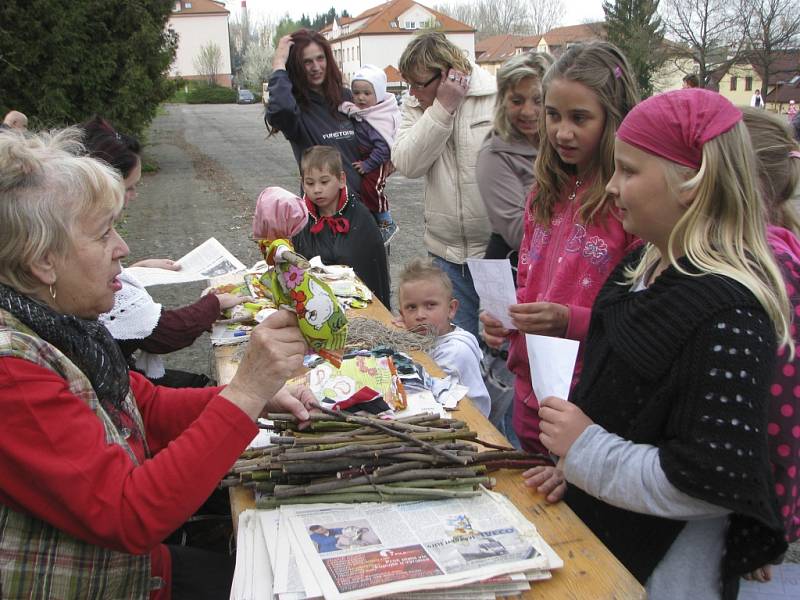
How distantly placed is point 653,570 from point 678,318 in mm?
575

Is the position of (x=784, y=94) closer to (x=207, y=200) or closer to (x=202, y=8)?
(x=207, y=200)

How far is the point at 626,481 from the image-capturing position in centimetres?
143

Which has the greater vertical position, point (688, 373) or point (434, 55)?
point (434, 55)

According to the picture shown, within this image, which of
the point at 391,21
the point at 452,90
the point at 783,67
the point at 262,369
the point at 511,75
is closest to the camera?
the point at 262,369

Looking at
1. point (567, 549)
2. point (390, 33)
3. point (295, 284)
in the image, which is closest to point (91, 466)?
point (295, 284)

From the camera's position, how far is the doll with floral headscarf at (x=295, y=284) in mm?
1599

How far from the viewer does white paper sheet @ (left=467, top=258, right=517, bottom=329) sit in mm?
2277

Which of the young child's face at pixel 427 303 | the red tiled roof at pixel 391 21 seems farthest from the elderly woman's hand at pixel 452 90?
the red tiled roof at pixel 391 21

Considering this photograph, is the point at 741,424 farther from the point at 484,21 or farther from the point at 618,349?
the point at 484,21

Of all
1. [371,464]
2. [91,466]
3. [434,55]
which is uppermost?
[434,55]

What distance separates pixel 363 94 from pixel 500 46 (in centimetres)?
7155

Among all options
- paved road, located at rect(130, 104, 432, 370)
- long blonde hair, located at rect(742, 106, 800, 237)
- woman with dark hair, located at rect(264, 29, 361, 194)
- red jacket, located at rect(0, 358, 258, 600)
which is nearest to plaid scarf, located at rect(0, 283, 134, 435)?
red jacket, located at rect(0, 358, 258, 600)

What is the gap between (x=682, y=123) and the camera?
1.44 metres

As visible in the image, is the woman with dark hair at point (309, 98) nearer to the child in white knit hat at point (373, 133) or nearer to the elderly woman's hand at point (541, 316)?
the child in white knit hat at point (373, 133)
